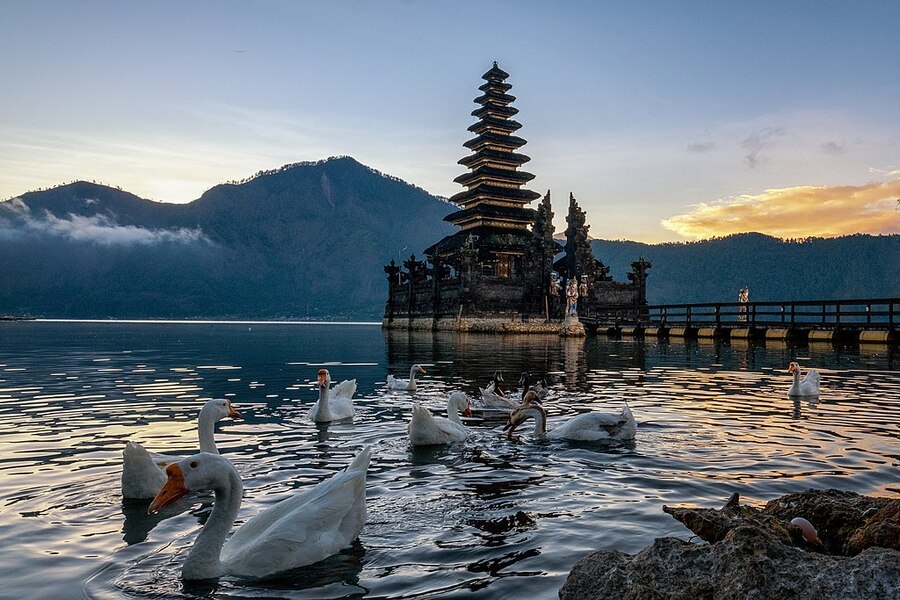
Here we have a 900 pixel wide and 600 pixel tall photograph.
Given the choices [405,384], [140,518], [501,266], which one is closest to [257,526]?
[140,518]

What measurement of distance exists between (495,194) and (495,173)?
3007 mm

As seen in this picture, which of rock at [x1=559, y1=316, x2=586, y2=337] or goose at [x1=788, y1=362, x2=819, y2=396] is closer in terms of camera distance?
goose at [x1=788, y1=362, x2=819, y2=396]

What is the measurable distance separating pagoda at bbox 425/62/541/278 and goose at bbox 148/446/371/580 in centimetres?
6486

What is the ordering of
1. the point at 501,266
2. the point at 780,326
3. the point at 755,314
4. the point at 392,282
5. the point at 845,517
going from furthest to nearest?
the point at 392,282
the point at 501,266
the point at 755,314
the point at 780,326
the point at 845,517

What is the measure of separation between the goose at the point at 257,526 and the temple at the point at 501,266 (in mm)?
47083

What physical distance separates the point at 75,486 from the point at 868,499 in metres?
8.74

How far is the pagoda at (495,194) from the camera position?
242 ft

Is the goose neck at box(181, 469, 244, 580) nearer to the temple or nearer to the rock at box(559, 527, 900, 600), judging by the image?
the rock at box(559, 527, 900, 600)

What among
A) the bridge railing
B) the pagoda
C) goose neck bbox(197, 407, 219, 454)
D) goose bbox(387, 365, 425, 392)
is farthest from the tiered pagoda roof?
goose neck bbox(197, 407, 219, 454)

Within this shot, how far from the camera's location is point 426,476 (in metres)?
8.59

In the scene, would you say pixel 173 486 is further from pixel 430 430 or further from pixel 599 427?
pixel 599 427

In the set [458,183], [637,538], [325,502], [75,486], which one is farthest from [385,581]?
[458,183]

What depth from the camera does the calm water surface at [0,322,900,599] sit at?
5410 millimetres

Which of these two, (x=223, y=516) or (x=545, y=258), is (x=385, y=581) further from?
(x=545, y=258)
